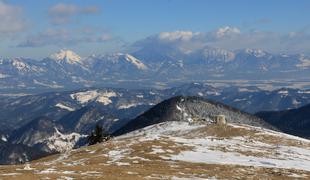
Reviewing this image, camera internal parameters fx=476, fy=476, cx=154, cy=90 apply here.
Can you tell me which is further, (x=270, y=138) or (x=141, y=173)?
(x=270, y=138)

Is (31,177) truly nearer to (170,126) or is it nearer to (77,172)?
(77,172)

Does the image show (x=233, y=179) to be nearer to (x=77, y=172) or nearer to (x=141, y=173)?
(x=141, y=173)

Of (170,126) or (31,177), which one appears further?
(170,126)

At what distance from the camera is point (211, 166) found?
63.7 meters

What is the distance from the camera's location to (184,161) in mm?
68500

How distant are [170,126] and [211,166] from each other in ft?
254

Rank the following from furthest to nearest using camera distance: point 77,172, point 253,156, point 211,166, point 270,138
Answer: point 270,138 < point 253,156 < point 211,166 < point 77,172

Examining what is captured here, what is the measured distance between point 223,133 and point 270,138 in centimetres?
1123

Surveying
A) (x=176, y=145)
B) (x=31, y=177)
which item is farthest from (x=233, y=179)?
(x=176, y=145)

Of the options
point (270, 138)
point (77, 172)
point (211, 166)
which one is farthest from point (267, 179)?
point (270, 138)

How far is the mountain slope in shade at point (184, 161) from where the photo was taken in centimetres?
5269

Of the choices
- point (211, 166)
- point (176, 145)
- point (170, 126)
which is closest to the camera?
point (211, 166)

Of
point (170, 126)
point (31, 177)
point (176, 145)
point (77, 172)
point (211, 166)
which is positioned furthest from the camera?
point (170, 126)

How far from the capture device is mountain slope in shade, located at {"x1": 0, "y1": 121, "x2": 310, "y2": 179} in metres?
52.7
